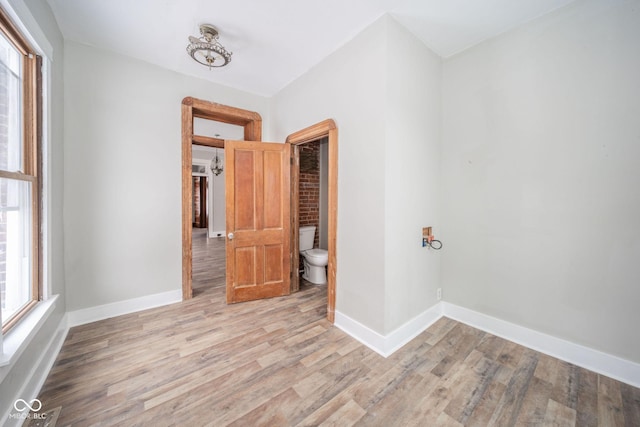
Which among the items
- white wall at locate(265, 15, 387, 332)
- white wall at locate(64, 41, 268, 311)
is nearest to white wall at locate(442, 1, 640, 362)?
white wall at locate(265, 15, 387, 332)

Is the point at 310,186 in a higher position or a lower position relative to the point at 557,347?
higher

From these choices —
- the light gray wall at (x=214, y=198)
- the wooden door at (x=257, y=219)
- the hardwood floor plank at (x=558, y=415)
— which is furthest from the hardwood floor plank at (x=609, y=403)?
the light gray wall at (x=214, y=198)

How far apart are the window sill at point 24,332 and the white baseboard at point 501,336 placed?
2.16m

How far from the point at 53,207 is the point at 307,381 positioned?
8.40 feet

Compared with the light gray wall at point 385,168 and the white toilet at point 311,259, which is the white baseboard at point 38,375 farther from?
the white toilet at point 311,259

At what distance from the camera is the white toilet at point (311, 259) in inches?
137

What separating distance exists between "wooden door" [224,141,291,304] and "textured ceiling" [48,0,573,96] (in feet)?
3.49

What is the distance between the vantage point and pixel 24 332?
144cm

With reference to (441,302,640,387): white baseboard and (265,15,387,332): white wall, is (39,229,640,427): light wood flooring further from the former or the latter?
(265,15,387,332): white wall

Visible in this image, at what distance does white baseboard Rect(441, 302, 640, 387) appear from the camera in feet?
5.51

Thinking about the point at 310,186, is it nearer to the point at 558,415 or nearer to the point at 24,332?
the point at 24,332

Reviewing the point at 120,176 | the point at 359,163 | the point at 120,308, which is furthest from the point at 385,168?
the point at 120,308

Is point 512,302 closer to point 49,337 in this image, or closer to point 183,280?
point 183,280

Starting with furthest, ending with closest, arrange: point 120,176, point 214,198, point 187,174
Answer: point 214,198 < point 187,174 < point 120,176
